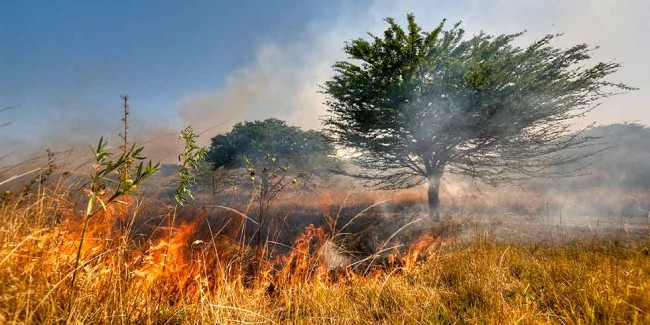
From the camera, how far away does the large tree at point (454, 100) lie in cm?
1195

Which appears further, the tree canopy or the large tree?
the tree canopy

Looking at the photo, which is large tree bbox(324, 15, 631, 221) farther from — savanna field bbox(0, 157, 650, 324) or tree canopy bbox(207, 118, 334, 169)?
tree canopy bbox(207, 118, 334, 169)

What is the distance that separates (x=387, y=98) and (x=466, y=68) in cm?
305

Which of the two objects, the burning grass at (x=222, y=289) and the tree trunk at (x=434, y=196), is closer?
the burning grass at (x=222, y=289)

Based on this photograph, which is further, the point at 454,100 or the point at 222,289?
the point at 454,100

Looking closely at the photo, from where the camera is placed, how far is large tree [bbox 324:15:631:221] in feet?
39.2

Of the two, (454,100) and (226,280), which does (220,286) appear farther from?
(454,100)

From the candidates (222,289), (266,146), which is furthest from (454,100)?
(266,146)

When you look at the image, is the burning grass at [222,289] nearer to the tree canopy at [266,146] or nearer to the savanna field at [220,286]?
the savanna field at [220,286]

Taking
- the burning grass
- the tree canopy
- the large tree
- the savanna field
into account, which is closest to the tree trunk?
the large tree

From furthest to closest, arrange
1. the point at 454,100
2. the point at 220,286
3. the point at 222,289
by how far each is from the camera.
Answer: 1. the point at 454,100
2. the point at 222,289
3. the point at 220,286

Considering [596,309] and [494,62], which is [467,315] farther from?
[494,62]

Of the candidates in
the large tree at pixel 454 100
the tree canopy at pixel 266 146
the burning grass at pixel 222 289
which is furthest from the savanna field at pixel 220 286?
the tree canopy at pixel 266 146

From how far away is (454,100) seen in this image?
480 inches
